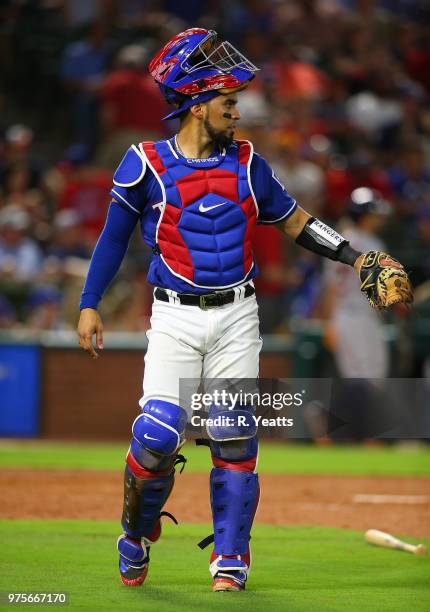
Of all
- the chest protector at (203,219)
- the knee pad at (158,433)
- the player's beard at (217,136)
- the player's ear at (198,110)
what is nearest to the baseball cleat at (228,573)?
the knee pad at (158,433)

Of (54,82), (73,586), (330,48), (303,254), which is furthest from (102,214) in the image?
(73,586)

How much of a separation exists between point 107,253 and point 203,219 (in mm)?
473

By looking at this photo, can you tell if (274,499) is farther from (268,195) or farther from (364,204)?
(268,195)

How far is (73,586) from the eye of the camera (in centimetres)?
528

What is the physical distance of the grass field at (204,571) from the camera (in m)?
5.01

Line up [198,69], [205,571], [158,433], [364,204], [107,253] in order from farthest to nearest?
[364,204] → [205,571] → [107,253] → [198,69] → [158,433]

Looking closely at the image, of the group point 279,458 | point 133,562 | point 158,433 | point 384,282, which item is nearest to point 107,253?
point 158,433

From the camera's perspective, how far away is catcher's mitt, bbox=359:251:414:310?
522 centimetres

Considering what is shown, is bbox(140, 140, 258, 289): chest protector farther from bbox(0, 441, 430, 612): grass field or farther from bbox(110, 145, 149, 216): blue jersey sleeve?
bbox(0, 441, 430, 612): grass field

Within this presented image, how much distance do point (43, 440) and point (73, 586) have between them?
7.68 metres

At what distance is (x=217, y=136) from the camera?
17.9ft

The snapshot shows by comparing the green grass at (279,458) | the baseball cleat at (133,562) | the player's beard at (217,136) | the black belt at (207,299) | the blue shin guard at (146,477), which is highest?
the player's beard at (217,136)

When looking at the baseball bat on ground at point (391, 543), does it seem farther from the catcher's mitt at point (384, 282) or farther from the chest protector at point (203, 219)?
the chest protector at point (203, 219)

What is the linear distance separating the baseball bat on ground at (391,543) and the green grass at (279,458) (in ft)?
12.2
